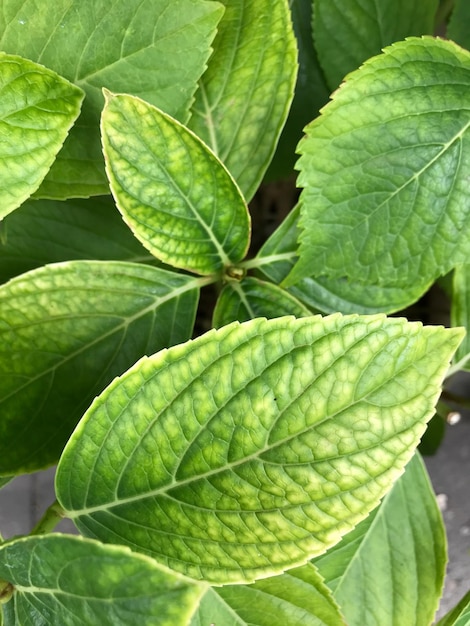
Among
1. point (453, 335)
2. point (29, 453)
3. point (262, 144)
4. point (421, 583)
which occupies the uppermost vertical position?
point (262, 144)

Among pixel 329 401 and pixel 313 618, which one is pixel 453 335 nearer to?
pixel 329 401

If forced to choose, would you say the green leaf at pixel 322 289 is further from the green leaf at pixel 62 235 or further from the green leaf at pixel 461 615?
the green leaf at pixel 461 615

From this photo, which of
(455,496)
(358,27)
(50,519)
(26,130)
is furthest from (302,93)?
(455,496)

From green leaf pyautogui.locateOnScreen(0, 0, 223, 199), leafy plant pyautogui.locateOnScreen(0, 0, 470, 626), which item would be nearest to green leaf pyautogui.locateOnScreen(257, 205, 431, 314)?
leafy plant pyautogui.locateOnScreen(0, 0, 470, 626)

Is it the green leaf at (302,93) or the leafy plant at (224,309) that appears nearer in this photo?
the leafy plant at (224,309)

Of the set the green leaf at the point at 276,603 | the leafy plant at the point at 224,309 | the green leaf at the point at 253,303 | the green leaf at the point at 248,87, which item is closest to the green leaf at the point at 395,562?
the leafy plant at the point at 224,309

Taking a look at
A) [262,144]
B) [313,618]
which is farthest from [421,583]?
[262,144]
